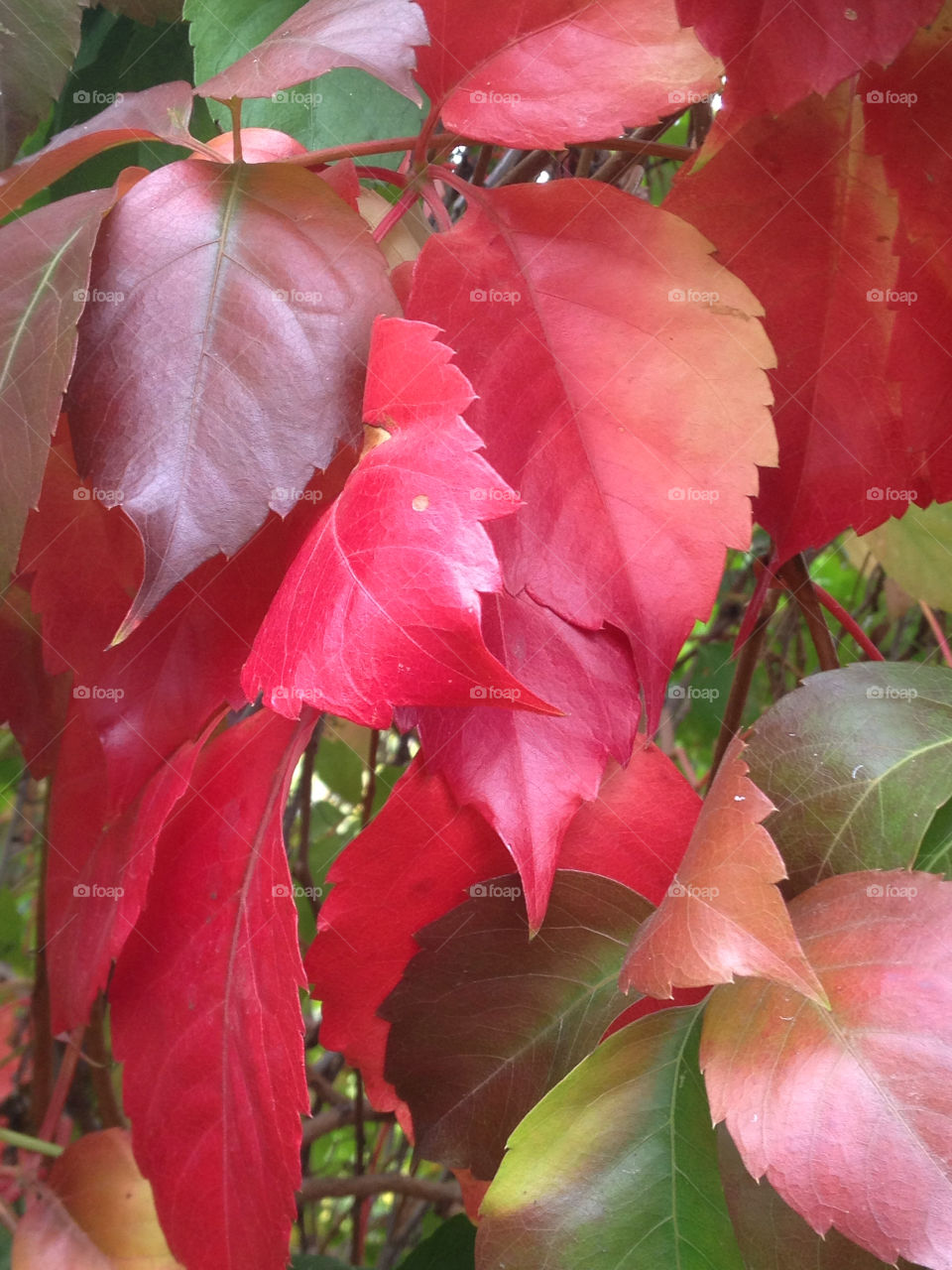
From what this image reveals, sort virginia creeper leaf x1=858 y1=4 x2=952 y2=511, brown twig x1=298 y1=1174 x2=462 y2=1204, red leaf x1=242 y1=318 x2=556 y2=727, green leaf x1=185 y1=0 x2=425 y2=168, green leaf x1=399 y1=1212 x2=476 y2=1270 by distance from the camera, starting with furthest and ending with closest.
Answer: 1. brown twig x1=298 y1=1174 x2=462 y2=1204
2. green leaf x1=399 y1=1212 x2=476 y2=1270
3. green leaf x1=185 y1=0 x2=425 y2=168
4. virginia creeper leaf x1=858 y1=4 x2=952 y2=511
5. red leaf x1=242 y1=318 x2=556 y2=727

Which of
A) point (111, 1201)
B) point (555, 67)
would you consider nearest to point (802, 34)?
point (555, 67)

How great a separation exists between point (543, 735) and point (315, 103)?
0.99ft

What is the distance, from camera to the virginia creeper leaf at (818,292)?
36 cm

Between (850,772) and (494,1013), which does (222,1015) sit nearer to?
(494,1013)

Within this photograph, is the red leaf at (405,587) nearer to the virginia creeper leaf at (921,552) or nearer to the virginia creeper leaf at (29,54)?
the virginia creeper leaf at (29,54)

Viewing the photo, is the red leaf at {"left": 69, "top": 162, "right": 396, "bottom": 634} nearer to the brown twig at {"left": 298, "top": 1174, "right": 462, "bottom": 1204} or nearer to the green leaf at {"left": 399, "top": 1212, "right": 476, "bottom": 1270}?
the green leaf at {"left": 399, "top": 1212, "right": 476, "bottom": 1270}

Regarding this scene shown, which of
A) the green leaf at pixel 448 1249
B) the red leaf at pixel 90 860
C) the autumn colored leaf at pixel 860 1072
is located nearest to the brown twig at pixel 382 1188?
the green leaf at pixel 448 1249

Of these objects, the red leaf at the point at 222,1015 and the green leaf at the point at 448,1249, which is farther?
the green leaf at the point at 448,1249

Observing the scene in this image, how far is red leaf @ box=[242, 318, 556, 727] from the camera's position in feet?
0.83

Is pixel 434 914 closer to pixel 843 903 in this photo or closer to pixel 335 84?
pixel 843 903

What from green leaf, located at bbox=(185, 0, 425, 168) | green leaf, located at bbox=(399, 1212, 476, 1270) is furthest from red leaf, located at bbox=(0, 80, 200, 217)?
green leaf, located at bbox=(399, 1212, 476, 1270)

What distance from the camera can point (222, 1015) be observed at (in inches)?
14.2

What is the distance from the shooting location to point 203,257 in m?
0.31

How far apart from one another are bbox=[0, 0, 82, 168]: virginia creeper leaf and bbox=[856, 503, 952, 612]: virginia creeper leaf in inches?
17.3
